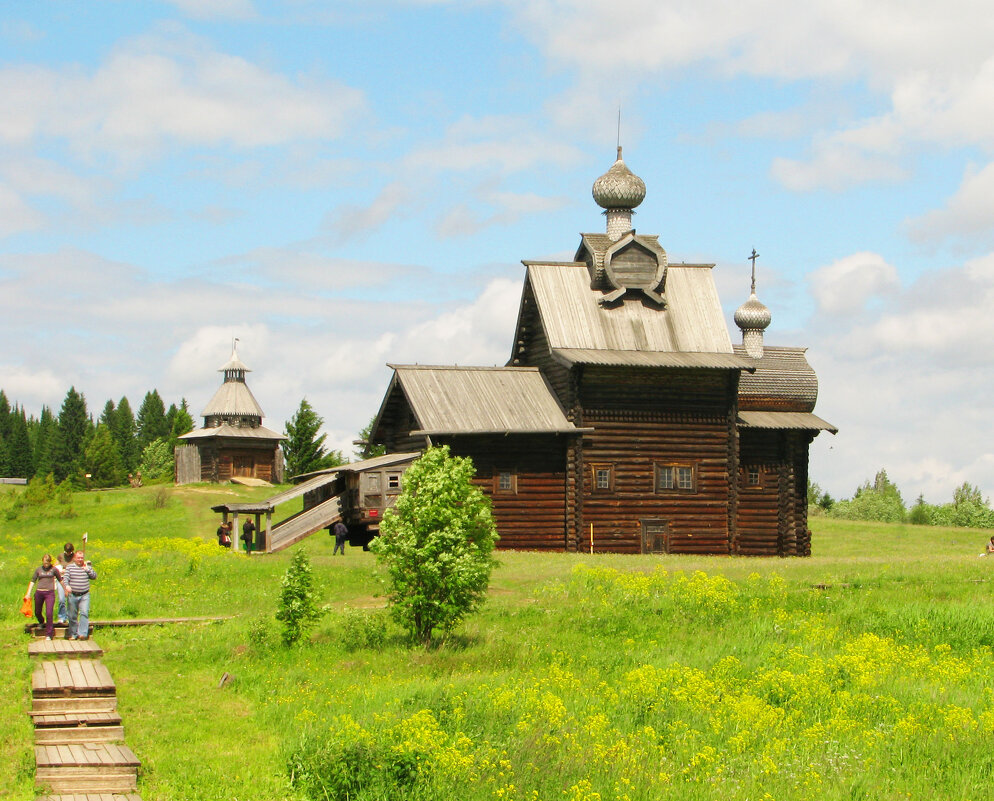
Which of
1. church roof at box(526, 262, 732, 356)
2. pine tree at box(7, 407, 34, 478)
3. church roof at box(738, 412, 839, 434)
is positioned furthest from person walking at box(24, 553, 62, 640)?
pine tree at box(7, 407, 34, 478)

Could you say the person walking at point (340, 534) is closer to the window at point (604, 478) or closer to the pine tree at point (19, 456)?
the window at point (604, 478)

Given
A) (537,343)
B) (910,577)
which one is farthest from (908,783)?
(537,343)

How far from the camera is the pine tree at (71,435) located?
120 metres

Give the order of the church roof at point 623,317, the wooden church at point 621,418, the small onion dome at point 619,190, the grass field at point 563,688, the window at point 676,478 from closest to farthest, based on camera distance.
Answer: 1. the grass field at point 563,688
2. the wooden church at point 621,418
3. the window at point 676,478
4. the church roof at point 623,317
5. the small onion dome at point 619,190

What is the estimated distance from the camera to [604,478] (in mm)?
39531

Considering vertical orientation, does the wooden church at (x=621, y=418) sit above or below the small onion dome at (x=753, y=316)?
below

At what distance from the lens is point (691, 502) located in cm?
4044

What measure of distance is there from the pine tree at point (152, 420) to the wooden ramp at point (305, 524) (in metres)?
94.7

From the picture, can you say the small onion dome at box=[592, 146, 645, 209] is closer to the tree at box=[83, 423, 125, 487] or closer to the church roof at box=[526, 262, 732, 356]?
the church roof at box=[526, 262, 732, 356]

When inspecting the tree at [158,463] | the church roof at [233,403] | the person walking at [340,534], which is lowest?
the person walking at [340,534]

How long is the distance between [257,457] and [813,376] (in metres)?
41.0

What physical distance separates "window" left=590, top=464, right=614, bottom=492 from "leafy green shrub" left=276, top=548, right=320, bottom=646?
19738 mm

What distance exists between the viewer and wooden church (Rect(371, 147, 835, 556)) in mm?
38562

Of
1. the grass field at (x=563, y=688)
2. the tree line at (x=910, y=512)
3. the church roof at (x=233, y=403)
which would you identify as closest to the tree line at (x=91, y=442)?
the church roof at (x=233, y=403)
